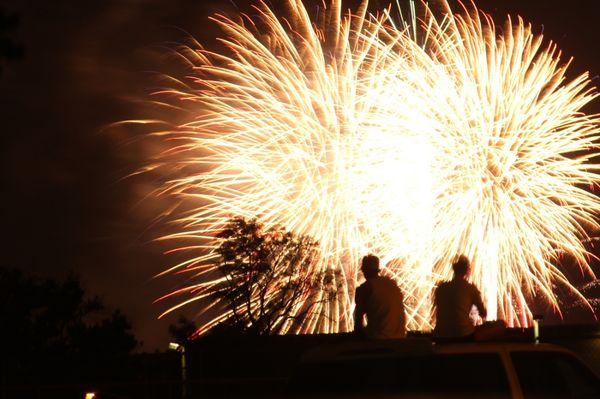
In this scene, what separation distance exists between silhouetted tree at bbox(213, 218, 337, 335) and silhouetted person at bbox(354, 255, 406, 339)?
90.7 feet

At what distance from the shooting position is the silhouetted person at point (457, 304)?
10906 mm

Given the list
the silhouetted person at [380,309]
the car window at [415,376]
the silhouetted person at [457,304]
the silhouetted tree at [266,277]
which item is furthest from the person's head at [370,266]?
the silhouetted tree at [266,277]

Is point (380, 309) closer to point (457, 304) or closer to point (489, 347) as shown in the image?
point (457, 304)

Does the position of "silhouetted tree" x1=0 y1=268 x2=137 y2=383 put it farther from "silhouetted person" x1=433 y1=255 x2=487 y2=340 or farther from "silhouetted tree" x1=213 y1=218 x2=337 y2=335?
"silhouetted person" x1=433 y1=255 x2=487 y2=340

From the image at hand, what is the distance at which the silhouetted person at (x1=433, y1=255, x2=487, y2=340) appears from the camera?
1091cm

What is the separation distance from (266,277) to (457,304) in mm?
29634

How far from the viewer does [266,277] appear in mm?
40375

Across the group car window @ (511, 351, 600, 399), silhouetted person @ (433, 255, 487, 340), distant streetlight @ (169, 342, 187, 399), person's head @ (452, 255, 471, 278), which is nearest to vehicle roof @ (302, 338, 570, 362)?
car window @ (511, 351, 600, 399)

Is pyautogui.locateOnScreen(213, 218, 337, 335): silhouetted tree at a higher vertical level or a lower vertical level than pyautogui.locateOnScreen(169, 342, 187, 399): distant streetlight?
higher

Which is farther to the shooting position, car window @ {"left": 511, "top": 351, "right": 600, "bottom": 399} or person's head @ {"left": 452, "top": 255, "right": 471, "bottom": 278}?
person's head @ {"left": 452, "top": 255, "right": 471, "bottom": 278}

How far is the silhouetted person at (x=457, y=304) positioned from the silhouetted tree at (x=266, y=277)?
27.3m

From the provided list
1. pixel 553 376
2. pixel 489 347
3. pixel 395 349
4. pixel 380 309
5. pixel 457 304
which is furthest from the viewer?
pixel 457 304

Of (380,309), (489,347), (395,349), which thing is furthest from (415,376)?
(380,309)

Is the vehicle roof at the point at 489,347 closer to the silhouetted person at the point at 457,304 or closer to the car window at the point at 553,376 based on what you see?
the car window at the point at 553,376
